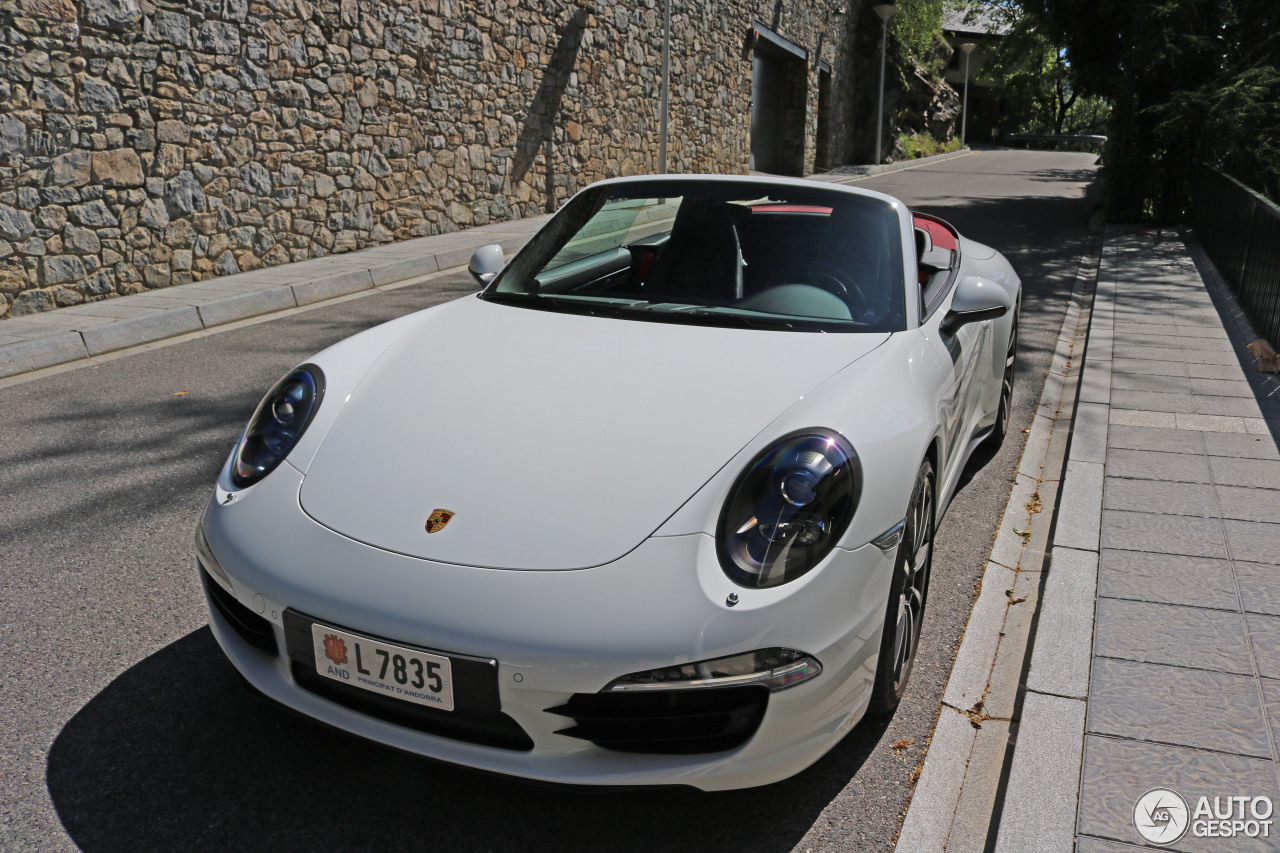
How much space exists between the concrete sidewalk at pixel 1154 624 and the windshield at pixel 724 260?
1106 millimetres

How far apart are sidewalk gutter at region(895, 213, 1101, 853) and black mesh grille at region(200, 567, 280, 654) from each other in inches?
56.3

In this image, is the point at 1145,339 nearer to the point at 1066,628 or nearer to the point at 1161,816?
the point at 1066,628

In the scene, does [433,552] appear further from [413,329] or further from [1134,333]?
[1134,333]

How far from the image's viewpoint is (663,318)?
10.1ft

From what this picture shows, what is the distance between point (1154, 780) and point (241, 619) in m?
2.07

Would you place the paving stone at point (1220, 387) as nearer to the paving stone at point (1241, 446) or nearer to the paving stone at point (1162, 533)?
the paving stone at point (1241, 446)

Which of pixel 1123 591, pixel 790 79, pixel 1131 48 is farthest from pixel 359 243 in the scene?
pixel 790 79

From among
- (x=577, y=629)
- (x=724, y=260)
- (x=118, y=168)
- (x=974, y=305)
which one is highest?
(x=118, y=168)

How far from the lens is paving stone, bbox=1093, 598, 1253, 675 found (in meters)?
2.76

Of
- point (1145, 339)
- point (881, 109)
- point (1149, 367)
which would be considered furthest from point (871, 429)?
point (881, 109)

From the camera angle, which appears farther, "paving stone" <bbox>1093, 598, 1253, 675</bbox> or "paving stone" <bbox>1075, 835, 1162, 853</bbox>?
"paving stone" <bbox>1093, 598, 1253, 675</bbox>

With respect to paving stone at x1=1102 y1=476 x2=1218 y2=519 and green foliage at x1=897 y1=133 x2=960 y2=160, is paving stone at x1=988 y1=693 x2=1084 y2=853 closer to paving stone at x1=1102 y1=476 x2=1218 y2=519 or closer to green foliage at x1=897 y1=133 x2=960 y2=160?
paving stone at x1=1102 y1=476 x2=1218 y2=519

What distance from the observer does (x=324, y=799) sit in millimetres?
2227

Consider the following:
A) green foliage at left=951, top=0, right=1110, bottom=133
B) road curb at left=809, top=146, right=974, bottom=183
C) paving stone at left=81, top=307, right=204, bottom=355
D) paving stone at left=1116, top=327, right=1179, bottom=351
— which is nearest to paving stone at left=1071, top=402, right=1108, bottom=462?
paving stone at left=1116, top=327, right=1179, bottom=351
